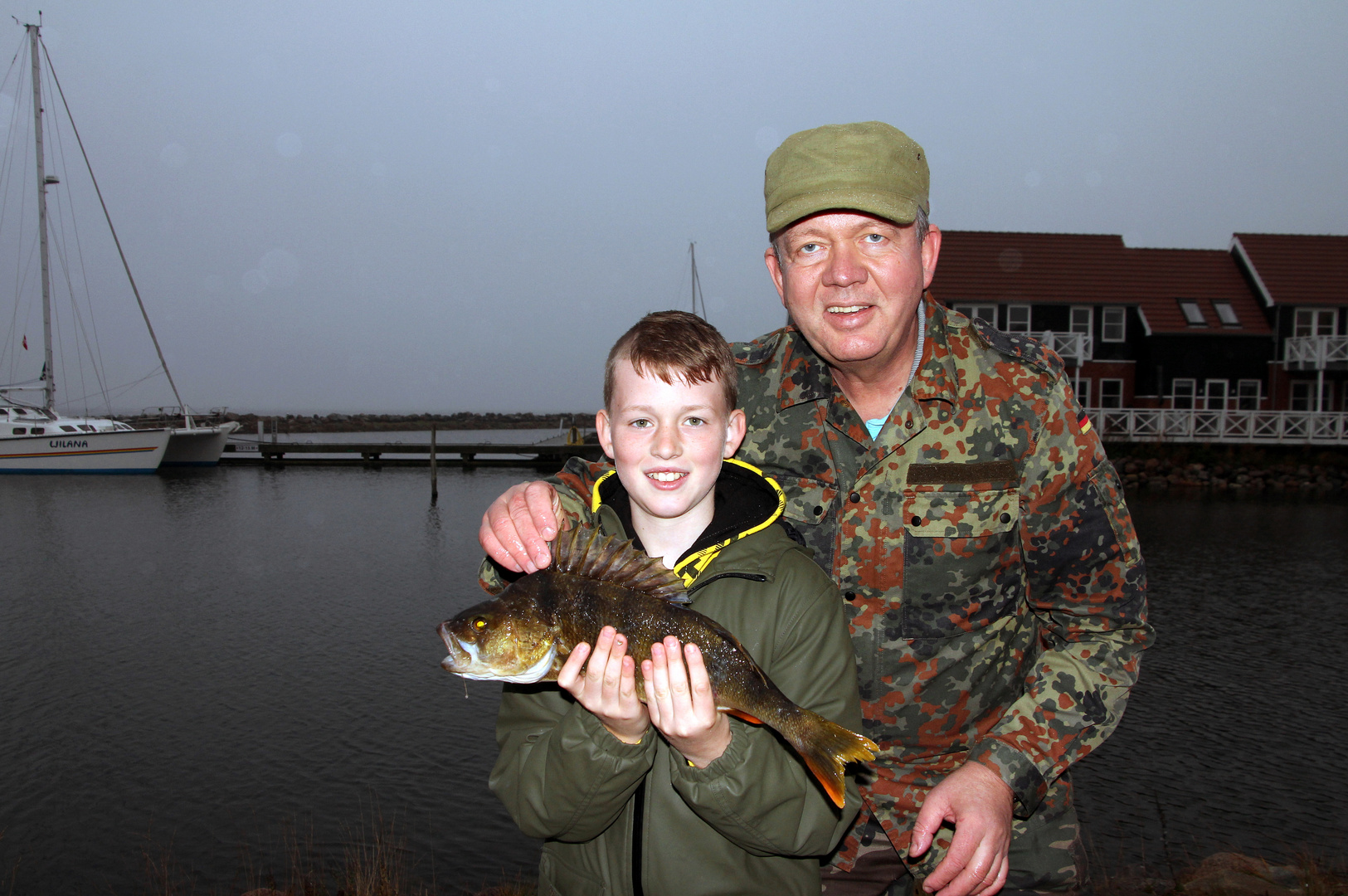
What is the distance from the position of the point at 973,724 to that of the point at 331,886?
6.15m

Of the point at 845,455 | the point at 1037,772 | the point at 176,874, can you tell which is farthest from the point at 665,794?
the point at 176,874

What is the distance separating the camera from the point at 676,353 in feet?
9.34

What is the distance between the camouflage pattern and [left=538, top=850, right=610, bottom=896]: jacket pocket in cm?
113

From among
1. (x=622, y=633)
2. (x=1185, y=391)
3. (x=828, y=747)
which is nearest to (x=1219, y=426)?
(x=1185, y=391)

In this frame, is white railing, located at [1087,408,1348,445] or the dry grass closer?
the dry grass

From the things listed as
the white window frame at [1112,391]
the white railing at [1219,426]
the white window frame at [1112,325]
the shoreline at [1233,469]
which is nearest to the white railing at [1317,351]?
the white railing at [1219,426]

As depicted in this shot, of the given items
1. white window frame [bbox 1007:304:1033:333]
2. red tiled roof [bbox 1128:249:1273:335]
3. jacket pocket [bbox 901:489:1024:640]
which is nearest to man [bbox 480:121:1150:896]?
jacket pocket [bbox 901:489:1024:640]

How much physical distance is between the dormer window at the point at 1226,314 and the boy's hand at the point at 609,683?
1723 inches

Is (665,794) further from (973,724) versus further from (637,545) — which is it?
(973,724)

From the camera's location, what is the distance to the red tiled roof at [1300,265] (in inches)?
1458

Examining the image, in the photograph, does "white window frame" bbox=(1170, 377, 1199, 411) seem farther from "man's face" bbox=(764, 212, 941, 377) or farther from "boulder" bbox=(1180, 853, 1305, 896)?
"man's face" bbox=(764, 212, 941, 377)

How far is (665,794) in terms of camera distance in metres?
2.61

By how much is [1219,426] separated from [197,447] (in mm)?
52439

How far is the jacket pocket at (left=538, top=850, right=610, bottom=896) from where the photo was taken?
8.68 feet
